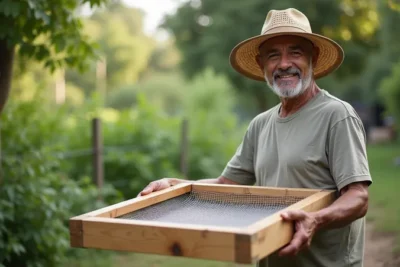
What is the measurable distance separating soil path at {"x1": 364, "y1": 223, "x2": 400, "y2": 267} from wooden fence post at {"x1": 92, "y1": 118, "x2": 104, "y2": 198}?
11.6 feet

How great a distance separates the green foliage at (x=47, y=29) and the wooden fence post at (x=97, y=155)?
9.47 feet

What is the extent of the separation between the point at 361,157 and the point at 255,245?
2.96ft

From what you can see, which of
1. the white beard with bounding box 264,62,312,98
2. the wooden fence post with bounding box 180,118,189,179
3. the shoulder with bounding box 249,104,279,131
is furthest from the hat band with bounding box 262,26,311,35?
the wooden fence post with bounding box 180,118,189,179

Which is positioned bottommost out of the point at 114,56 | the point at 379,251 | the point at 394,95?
the point at 379,251

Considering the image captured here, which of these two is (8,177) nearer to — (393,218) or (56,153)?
(56,153)

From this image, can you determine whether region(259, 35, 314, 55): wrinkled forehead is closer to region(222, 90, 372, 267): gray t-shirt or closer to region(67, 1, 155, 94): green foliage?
region(222, 90, 372, 267): gray t-shirt

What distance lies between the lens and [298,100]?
130 inches

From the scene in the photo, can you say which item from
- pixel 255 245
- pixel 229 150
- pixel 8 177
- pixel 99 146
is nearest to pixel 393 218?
pixel 229 150

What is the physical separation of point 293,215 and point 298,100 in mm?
920

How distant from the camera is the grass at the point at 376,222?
7.43 meters

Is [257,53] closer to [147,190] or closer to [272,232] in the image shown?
[147,190]

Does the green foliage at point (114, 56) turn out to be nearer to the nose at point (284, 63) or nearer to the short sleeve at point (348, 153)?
the nose at point (284, 63)

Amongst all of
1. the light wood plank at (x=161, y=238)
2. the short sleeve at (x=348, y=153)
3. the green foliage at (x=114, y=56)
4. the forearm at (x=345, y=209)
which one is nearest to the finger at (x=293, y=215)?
the forearm at (x=345, y=209)

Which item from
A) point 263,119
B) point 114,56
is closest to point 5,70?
point 263,119
